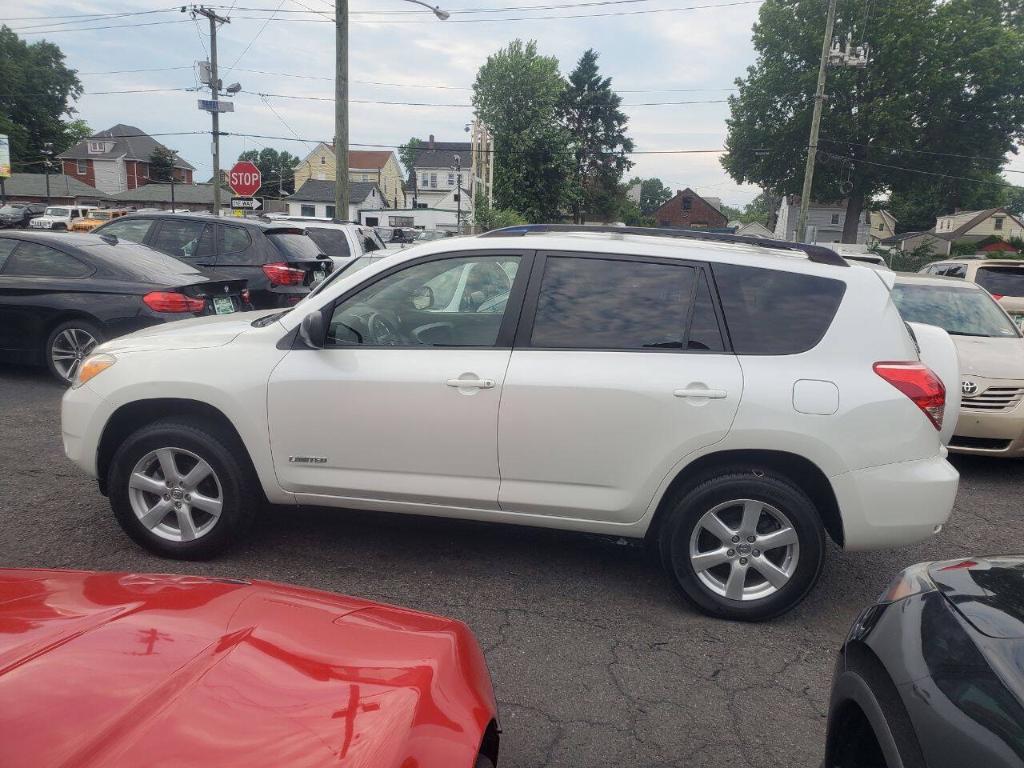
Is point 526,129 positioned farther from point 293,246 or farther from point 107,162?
point 293,246

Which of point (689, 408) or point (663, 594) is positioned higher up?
point (689, 408)

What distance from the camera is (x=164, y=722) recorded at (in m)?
1.48

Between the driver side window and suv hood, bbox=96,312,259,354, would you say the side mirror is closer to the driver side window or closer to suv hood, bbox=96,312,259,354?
the driver side window

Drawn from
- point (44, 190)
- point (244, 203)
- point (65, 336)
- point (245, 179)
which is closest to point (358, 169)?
point (44, 190)

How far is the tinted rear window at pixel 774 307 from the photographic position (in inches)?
147

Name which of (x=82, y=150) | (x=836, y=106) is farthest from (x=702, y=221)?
(x=82, y=150)

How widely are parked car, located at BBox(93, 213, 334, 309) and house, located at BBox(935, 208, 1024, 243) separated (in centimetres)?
7681

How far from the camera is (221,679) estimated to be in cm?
164

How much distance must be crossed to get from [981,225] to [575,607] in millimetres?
88124

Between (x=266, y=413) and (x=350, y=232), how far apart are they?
30.5ft

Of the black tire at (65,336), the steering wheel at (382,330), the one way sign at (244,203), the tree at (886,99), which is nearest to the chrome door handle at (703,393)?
the steering wheel at (382,330)

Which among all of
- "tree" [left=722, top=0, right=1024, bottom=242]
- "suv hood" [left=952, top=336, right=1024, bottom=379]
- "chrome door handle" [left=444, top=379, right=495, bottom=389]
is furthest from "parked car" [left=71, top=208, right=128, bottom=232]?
"chrome door handle" [left=444, top=379, right=495, bottom=389]

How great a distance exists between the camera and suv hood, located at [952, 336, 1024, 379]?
6.69 m

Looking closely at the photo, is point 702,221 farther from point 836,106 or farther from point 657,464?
point 657,464
